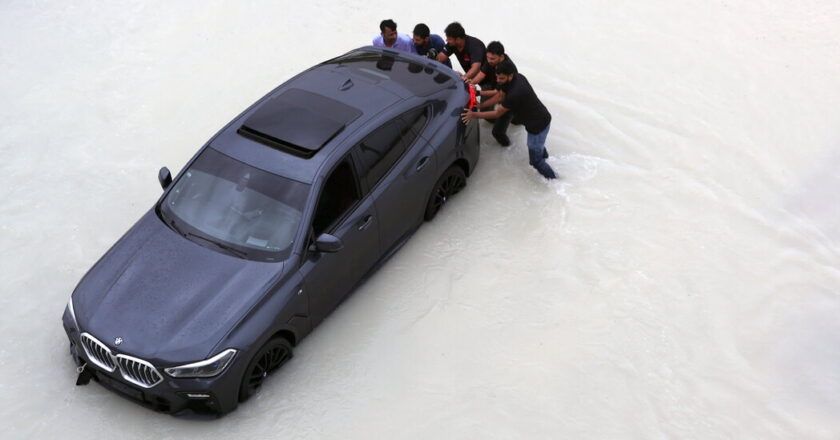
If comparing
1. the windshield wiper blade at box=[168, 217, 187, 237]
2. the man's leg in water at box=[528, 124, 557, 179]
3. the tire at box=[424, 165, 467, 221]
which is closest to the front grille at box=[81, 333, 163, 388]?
the windshield wiper blade at box=[168, 217, 187, 237]

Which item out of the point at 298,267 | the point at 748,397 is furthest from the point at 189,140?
the point at 748,397

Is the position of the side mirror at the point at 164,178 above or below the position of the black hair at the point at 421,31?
below

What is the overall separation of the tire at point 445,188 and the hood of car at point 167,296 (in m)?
2.01

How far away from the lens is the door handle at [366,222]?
7.11m

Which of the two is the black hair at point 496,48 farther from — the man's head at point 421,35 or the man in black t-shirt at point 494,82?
the man's head at point 421,35

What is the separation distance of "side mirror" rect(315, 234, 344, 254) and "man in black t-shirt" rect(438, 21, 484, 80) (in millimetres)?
3000

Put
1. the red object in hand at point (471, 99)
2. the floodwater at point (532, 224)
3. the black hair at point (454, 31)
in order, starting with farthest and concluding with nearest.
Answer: the black hair at point (454, 31)
the red object in hand at point (471, 99)
the floodwater at point (532, 224)

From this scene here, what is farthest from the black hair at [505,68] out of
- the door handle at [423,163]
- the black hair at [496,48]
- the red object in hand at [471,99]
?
the door handle at [423,163]

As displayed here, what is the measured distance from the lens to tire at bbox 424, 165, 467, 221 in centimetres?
806

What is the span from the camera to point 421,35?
352 inches

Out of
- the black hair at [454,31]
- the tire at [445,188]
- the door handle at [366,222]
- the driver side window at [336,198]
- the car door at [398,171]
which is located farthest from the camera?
the black hair at [454,31]

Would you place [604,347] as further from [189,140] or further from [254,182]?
[189,140]

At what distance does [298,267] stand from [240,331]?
69 centimetres

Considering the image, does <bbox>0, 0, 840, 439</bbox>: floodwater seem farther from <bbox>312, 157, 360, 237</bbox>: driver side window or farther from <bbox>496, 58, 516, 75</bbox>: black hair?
<bbox>496, 58, 516, 75</bbox>: black hair
